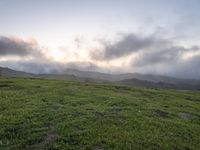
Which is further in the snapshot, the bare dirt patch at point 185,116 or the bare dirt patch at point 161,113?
the bare dirt patch at point 185,116

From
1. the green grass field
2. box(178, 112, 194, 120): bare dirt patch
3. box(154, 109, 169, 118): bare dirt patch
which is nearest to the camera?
the green grass field

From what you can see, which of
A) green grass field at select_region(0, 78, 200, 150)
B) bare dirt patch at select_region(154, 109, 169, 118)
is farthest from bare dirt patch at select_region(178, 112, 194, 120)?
bare dirt patch at select_region(154, 109, 169, 118)

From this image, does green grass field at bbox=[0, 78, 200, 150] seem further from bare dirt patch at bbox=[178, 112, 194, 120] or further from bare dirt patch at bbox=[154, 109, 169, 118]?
bare dirt patch at bbox=[178, 112, 194, 120]

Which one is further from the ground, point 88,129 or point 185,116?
point 88,129

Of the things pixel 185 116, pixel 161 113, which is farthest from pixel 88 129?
pixel 185 116

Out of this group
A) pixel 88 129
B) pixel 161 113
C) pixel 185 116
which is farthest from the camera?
pixel 185 116

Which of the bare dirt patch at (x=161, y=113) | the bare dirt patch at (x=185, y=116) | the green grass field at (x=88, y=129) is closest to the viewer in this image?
the green grass field at (x=88, y=129)

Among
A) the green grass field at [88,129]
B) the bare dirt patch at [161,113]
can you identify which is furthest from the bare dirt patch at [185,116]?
the bare dirt patch at [161,113]

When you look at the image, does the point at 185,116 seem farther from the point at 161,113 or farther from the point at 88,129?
the point at 88,129

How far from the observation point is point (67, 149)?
22078mm

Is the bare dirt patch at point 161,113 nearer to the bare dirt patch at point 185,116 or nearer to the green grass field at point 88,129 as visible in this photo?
the green grass field at point 88,129

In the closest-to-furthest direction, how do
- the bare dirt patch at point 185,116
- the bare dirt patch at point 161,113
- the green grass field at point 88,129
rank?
1. the green grass field at point 88,129
2. the bare dirt patch at point 161,113
3. the bare dirt patch at point 185,116

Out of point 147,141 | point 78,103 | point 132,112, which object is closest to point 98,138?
point 147,141

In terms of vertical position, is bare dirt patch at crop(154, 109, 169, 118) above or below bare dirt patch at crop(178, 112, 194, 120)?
above
